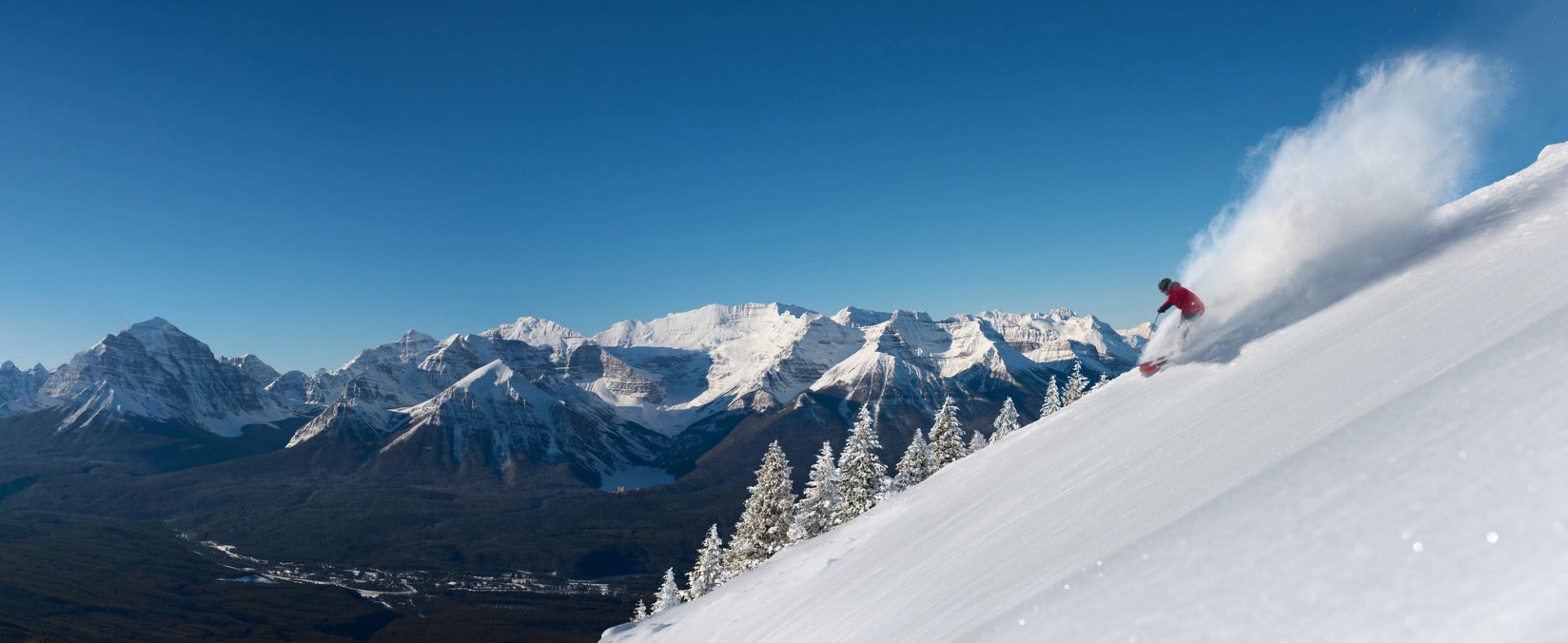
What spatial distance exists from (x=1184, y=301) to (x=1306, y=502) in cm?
1267

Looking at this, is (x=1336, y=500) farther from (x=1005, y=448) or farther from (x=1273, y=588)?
(x=1005, y=448)

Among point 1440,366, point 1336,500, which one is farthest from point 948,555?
point 1336,500

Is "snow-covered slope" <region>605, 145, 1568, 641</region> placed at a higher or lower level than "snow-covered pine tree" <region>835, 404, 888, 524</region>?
higher

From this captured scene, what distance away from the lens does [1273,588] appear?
111 inches

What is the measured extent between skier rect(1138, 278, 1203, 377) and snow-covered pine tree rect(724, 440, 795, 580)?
77.6 feet

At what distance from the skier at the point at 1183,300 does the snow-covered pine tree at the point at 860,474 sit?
849 inches

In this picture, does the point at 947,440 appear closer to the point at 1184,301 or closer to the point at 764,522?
the point at 764,522

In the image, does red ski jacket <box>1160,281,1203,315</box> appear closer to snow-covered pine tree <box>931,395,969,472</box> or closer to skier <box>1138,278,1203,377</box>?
skier <box>1138,278,1203,377</box>

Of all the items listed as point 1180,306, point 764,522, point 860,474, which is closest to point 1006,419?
point 860,474

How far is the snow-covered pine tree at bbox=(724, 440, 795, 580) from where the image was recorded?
3622 cm

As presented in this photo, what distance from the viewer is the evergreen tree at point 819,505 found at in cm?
3547

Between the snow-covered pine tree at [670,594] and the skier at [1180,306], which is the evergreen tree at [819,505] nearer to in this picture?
the snow-covered pine tree at [670,594]

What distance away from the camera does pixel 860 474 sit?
121 feet

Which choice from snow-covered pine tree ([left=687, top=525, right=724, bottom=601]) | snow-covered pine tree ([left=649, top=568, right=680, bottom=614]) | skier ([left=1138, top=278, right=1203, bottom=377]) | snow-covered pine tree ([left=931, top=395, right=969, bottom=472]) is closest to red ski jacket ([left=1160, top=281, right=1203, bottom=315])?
skier ([left=1138, top=278, right=1203, bottom=377])
